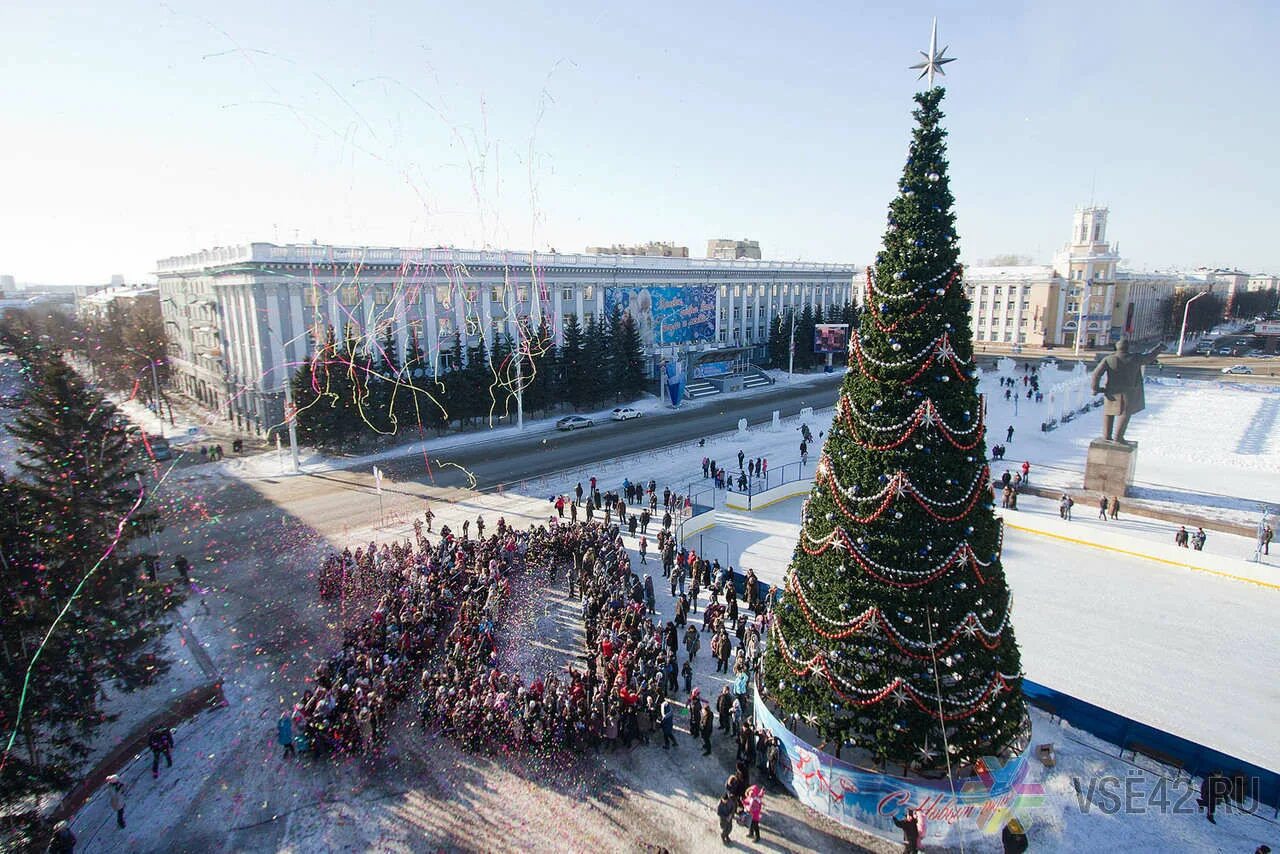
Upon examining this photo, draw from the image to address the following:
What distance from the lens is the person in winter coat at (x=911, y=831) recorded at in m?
8.94

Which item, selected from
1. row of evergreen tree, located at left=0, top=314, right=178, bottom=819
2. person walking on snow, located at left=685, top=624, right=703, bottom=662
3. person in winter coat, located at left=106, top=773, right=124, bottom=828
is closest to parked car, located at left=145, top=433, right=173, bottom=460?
row of evergreen tree, located at left=0, top=314, right=178, bottom=819

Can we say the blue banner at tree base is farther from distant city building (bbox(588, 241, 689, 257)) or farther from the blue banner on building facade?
distant city building (bbox(588, 241, 689, 257))

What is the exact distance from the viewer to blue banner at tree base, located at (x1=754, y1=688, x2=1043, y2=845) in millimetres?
9203

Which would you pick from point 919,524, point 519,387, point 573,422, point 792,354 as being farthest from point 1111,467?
point 792,354

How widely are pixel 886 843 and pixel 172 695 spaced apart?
511 inches

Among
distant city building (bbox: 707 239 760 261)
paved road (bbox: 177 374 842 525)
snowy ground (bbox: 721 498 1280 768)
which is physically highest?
distant city building (bbox: 707 239 760 261)

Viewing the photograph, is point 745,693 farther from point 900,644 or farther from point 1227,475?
point 1227,475

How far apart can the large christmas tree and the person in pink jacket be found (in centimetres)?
146

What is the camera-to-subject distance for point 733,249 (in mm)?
96875

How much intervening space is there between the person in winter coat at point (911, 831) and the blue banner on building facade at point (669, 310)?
42263 mm

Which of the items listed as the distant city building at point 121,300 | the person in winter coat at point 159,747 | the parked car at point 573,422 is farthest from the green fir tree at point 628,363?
the distant city building at point 121,300

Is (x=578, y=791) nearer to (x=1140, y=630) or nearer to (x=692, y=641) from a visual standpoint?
(x=692, y=641)

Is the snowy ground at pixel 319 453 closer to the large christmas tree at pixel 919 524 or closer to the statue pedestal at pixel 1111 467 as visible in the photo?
the statue pedestal at pixel 1111 467

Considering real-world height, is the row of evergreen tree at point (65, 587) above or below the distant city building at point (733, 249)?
below
